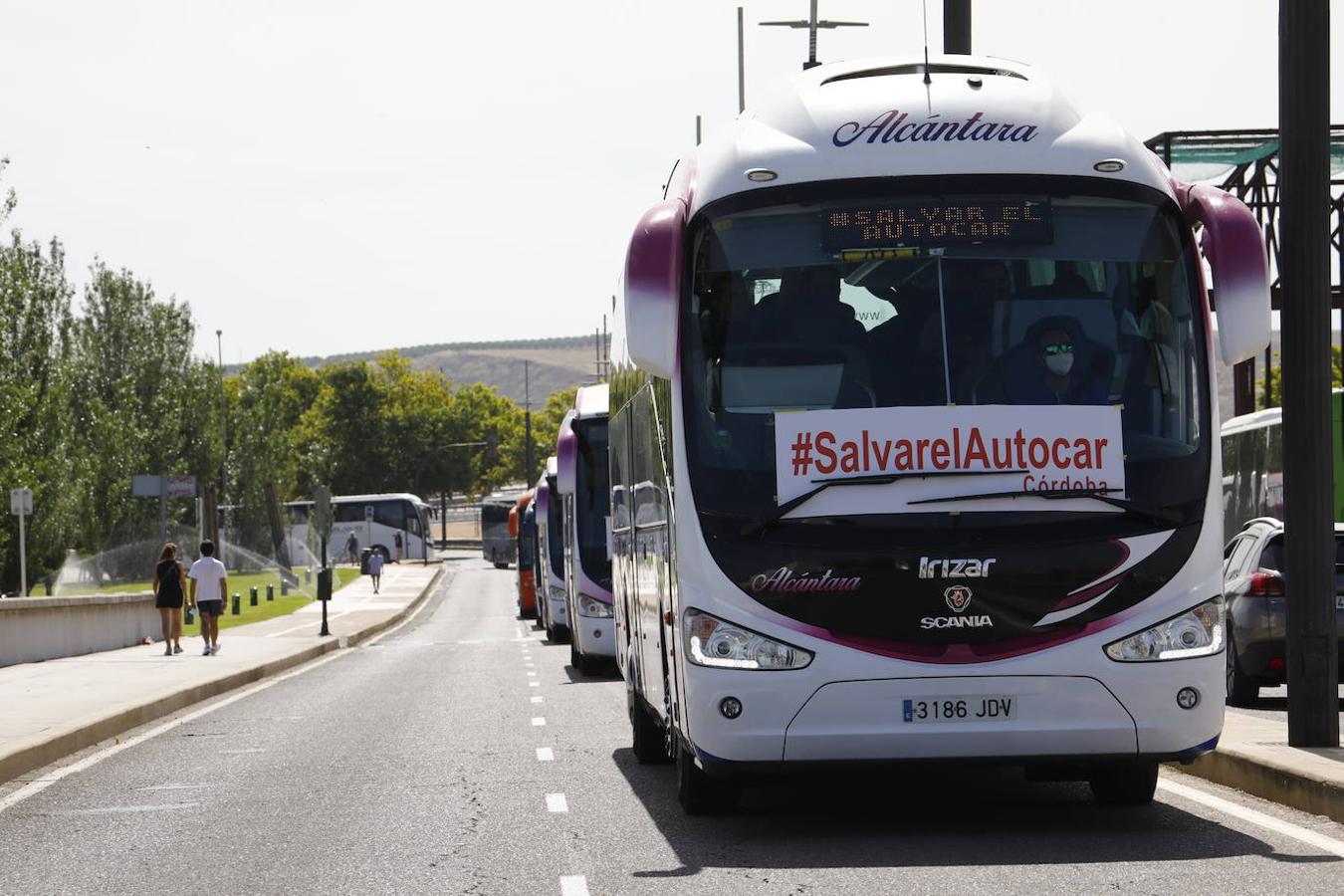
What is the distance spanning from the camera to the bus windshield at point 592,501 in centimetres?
2305

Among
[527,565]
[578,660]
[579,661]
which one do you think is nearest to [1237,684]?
[579,661]

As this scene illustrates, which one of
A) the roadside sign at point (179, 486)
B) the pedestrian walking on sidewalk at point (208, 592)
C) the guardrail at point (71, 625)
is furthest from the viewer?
the roadside sign at point (179, 486)

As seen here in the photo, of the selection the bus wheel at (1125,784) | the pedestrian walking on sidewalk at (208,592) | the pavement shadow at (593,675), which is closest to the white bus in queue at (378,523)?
the pedestrian walking on sidewalk at (208,592)

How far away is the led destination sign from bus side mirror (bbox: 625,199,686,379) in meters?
0.74

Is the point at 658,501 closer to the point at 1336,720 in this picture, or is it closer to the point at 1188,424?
the point at 1188,424

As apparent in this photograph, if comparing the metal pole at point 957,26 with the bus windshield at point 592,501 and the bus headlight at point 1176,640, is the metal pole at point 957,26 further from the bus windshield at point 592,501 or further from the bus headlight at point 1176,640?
the bus headlight at point 1176,640

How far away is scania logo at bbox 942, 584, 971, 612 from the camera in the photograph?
29.7 ft

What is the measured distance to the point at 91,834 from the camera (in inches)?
426

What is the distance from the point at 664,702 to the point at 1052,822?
2081 millimetres

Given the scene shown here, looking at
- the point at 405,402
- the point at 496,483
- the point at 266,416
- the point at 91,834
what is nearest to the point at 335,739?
the point at 91,834

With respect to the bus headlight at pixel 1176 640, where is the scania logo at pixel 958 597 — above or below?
above

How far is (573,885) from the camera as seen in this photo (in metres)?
8.44

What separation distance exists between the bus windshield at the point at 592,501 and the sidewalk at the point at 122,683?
4.66 metres

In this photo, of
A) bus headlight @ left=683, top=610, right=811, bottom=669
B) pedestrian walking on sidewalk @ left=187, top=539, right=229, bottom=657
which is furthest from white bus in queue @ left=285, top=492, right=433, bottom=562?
bus headlight @ left=683, top=610, right=811, bottom=669
